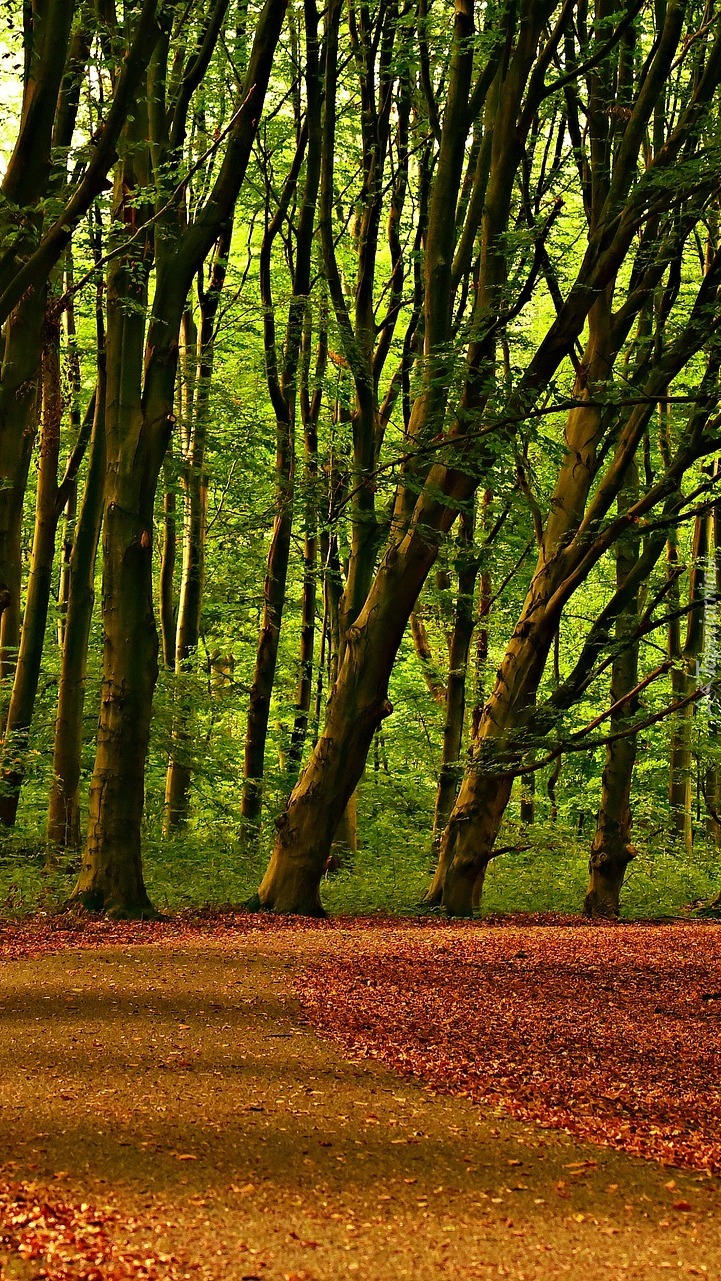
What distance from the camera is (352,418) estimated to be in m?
13.0

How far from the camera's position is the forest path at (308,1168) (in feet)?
8.81

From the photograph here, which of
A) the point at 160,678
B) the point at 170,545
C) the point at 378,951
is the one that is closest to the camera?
the point at 378,951

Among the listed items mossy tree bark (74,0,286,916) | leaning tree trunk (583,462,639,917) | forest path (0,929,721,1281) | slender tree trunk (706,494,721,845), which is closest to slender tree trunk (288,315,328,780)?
leaning tree trunk (583,462,639,917)

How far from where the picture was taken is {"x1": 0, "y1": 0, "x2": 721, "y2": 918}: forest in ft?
27.3

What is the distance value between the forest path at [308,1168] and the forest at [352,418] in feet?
11.0

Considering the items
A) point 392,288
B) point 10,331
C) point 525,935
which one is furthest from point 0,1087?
point 392,288

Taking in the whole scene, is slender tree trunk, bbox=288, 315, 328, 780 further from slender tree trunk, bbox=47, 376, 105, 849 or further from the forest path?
the forest path

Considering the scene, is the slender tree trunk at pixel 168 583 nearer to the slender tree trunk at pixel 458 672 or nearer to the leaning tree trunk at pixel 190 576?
the leaning tree trunk at pixel 190 576

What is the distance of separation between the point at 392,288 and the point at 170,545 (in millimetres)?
4903

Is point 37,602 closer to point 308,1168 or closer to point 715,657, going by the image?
point 715,657

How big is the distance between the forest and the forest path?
337cm

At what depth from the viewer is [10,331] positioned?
20.8 ft

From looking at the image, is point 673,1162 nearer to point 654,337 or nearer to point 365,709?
point 365,709

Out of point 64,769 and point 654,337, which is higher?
point 654,337
